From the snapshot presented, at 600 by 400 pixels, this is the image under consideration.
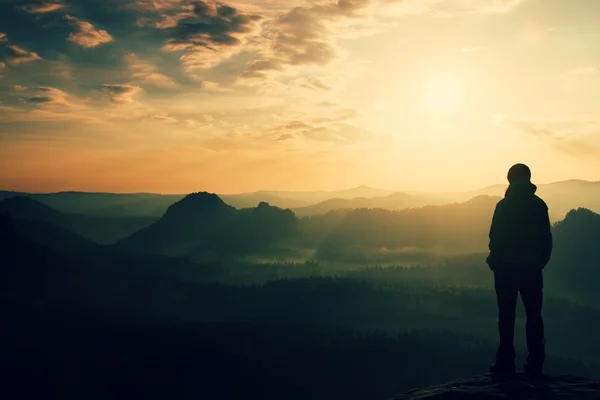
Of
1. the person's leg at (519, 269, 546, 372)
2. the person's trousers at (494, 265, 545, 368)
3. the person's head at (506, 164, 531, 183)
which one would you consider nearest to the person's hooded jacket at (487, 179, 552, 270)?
the person's head at (506, 164, 531, 183)

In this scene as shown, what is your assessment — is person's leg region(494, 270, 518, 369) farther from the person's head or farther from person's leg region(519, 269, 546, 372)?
the person's head

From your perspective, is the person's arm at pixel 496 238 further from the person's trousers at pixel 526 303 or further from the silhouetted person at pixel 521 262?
the person's trousers at pixel 526 303

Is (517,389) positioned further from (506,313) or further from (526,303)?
(526,303)

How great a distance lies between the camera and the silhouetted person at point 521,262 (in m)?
16.5

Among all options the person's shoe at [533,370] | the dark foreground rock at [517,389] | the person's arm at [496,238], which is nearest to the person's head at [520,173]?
the person's arm at [496,238]

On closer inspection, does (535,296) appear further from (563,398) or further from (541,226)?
(563,398)

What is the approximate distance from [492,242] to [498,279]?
1260mm

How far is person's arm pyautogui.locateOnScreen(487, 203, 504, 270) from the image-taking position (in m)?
17.1

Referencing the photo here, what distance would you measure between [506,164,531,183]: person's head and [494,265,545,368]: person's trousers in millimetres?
3027

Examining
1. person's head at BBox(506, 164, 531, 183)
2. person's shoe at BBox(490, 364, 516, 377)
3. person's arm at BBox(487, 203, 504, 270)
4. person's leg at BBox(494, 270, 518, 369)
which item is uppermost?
person's head at BBox(506, 164, 531, 183)

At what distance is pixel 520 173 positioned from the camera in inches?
686

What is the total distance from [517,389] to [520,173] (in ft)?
23.6

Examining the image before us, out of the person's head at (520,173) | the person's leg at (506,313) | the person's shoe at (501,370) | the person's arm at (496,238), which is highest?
the person's head at (520,173)

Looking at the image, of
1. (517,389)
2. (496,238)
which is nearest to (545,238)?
(496,238)
